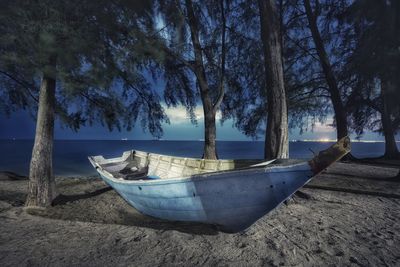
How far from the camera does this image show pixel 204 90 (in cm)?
1041

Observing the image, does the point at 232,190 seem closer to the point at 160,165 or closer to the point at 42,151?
the point at 160,165

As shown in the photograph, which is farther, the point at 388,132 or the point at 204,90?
the point at 388,132

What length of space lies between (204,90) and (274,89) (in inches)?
175

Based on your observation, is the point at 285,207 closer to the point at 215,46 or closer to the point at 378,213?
the point at 378,213

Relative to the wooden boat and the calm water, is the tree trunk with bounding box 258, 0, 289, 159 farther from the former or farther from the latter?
the wooden boat

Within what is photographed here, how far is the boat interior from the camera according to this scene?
19.7ft

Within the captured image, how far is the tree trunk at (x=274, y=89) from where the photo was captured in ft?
20.5

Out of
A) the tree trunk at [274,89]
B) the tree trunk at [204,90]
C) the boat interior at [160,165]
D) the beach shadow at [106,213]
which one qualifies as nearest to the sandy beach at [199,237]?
the beach shadow at [106,213]

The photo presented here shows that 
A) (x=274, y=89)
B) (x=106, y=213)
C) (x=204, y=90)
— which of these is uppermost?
(x=204, y=90)

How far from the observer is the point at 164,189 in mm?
4453

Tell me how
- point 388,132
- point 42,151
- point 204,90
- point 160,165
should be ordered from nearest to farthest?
point 42,151, point 160,165, point 204,90, point 388,132

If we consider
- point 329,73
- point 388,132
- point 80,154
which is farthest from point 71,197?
point 80,154

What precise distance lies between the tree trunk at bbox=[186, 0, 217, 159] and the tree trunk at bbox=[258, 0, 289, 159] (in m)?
4.04

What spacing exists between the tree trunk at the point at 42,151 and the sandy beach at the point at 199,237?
38 cm
